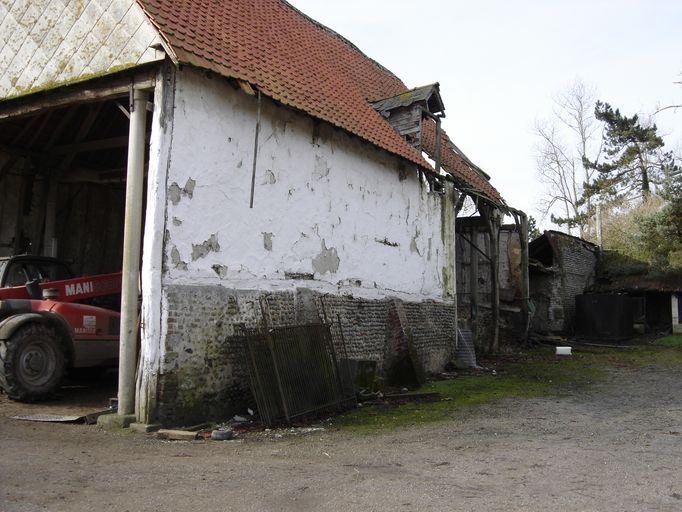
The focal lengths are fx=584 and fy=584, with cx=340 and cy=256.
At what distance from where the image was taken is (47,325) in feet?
28.0

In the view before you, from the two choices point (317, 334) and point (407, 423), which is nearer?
point (407, 423)

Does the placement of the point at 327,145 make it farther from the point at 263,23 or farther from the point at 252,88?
the point at 263,23

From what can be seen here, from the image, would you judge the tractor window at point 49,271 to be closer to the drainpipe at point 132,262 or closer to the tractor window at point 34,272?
the tractor window at point 34,272

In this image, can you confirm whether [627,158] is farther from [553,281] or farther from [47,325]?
[47,325]

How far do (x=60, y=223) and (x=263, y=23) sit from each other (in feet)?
21.1

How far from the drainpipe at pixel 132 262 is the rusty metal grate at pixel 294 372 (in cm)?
145

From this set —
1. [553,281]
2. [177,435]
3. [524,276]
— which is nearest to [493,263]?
[524,276]

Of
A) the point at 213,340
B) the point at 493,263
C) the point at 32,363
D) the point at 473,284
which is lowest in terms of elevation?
the point at 32,363

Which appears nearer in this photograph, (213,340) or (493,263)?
(213,340)

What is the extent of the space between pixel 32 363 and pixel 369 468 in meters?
5.43

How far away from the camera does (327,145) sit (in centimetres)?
1058

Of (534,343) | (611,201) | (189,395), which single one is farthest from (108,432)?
(611,201)

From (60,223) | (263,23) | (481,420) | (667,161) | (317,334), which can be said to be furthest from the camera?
(667,161)

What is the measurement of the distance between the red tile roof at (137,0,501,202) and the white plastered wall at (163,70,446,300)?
31 centimetres
